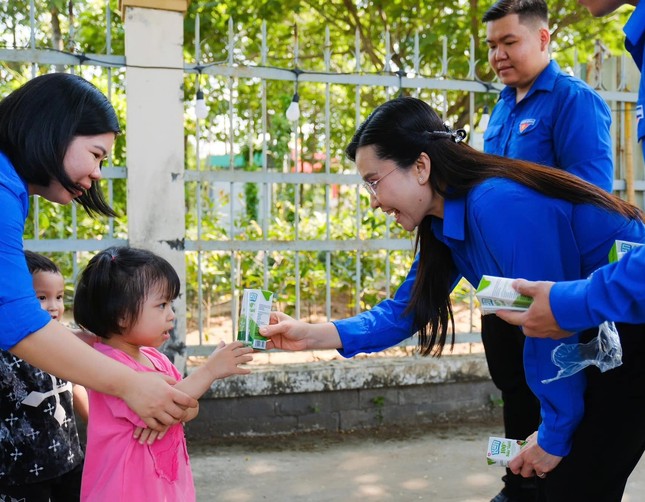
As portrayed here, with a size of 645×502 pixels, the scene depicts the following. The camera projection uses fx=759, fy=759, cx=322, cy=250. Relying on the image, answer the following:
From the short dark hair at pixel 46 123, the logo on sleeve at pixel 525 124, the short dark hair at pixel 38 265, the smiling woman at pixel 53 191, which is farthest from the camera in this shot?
the logo on sleeve at pixel 525 124

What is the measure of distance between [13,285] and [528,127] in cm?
214

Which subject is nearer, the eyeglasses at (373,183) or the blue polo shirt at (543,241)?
the blue polo shirt at (543,241)

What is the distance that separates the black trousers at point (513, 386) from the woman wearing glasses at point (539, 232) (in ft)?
2.78

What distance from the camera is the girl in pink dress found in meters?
2.03

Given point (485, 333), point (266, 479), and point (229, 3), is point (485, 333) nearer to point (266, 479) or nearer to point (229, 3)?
point (266, 479)

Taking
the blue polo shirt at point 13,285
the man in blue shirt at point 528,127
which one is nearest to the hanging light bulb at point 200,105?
the man in blue shirt at point 528,127

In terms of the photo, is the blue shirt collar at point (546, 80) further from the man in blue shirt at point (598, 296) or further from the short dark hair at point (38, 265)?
the short dark hair at point (38, 265)

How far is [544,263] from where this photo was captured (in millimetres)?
1900

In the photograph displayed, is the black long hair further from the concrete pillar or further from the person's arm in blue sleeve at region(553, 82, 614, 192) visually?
the concrete pillar

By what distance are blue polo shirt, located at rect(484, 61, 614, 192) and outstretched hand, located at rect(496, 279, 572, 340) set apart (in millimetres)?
1356

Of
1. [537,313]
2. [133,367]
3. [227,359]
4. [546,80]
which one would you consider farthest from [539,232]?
[546,80]

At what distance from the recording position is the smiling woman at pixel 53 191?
170 centimetres

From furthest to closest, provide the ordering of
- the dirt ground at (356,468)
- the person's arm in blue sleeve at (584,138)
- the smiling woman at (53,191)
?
the dirt ground at (356,468), the person's arm in blue sleeve at (584,138), the smiling woman at (53,191)

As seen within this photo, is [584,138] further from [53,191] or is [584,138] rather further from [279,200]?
[279,200]
